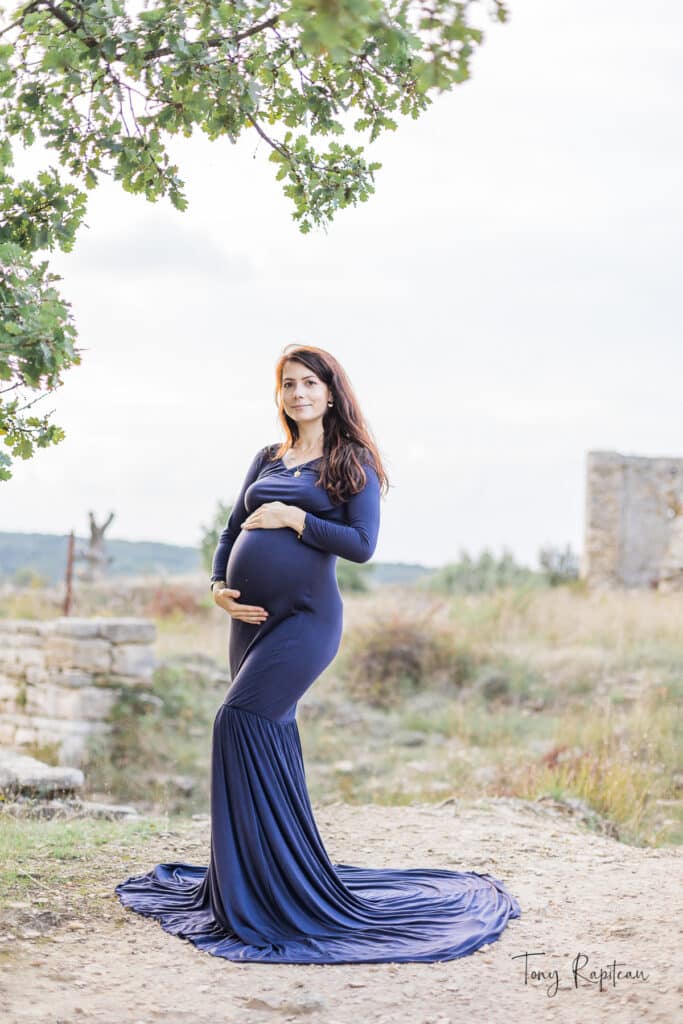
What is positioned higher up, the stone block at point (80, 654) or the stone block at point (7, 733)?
the stone block at point (80, 654)

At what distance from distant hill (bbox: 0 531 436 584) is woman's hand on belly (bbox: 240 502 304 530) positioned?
54.5 feet

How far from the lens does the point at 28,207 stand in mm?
4320

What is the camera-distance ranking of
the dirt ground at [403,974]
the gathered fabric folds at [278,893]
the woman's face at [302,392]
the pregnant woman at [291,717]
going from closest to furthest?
the dirt ground at [403,974]
the gathered fabric folds at [278,893]
the pregnant woman at [291,717]
the woman's face at [302,392]

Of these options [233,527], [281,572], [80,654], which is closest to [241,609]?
[281,572]

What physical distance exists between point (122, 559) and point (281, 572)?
24245mm

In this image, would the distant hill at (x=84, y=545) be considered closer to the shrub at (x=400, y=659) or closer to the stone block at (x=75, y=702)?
the shrub at (x=400, y=659)

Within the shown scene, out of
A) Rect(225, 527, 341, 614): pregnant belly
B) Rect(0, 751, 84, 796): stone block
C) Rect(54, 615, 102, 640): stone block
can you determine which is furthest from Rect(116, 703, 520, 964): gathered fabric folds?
Rect(54, 615, 102, 640): stone block

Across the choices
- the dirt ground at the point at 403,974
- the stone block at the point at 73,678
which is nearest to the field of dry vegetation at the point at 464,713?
the stone block at the point at 73,678

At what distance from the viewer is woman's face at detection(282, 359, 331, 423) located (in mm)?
4672

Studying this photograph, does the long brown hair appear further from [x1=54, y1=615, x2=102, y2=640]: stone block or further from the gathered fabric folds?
[x1=54, y1=615, x2=102, y2=640]: stone block

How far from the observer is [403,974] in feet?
13.4

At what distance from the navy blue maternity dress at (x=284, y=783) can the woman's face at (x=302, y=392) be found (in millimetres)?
230

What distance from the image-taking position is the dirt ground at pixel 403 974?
3.66 m

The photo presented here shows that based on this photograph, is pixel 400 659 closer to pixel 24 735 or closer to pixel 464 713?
pixel 464 713
